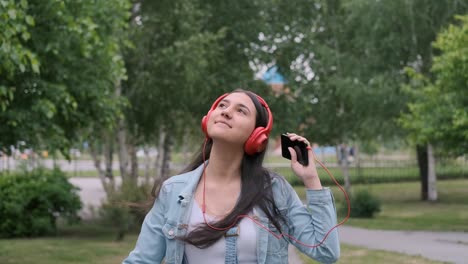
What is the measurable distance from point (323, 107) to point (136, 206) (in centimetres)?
2391

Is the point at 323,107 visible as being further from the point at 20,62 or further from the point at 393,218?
the point at 20,62

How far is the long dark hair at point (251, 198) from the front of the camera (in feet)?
9.54

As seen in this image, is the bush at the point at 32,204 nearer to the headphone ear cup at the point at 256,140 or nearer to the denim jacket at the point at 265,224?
the denim jacket at the point at 265,224

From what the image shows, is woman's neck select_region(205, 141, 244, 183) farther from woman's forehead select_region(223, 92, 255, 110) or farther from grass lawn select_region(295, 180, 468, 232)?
grass lawn select_region(295, 180, 468, 232)

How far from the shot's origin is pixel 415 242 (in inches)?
570

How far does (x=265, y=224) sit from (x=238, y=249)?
0.15 metres

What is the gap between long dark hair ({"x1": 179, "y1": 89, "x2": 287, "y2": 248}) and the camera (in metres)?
2.91

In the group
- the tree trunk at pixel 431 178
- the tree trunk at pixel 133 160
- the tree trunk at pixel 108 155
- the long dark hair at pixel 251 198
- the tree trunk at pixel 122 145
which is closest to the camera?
the long dark hair at pixel 251 198

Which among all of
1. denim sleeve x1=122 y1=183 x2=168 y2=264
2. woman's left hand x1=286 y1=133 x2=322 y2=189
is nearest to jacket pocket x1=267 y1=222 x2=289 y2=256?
woman's left hand x1=286 y1=133 x2=322 y2=189

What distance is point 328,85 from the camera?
25.9 metres

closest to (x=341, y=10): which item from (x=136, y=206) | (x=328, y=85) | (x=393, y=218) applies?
(x=328, y=85)

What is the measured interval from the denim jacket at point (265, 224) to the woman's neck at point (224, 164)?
103 millimetres

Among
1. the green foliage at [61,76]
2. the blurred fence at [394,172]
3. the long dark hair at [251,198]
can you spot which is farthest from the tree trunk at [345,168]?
the long dark hair at [251,198]

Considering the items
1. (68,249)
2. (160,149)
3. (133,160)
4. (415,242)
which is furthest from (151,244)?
(160,149)
